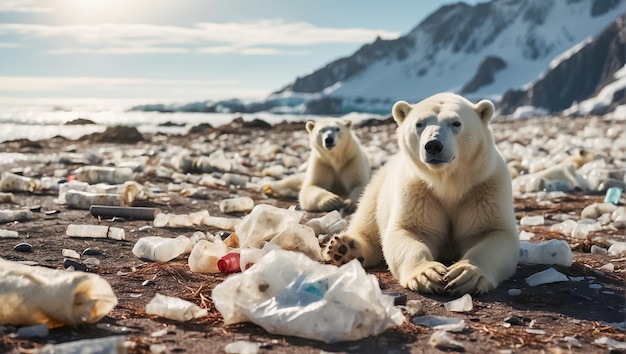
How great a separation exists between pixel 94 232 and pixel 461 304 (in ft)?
8.35

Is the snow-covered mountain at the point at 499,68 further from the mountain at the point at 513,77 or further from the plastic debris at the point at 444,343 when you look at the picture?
the plastic debris at the point at 444,343

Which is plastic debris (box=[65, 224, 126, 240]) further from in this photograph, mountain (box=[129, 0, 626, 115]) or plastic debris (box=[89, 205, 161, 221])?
mountain (box=[129, 0, 626, 115])

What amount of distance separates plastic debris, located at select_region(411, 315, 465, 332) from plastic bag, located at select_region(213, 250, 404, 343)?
12 centimetres

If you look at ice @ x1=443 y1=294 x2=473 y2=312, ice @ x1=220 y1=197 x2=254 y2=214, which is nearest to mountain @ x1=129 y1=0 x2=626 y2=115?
ice @ x1=220 y1=197 x2=254 y2=214

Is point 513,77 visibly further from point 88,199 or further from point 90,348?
point 90,348

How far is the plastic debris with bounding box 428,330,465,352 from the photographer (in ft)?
7.98

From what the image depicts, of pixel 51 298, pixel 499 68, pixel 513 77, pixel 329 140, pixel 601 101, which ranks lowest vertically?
pixel 601 101

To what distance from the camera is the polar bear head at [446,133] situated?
3527 mm

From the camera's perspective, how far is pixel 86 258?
3867 mm

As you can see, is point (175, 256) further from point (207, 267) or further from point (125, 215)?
point (125, 215)

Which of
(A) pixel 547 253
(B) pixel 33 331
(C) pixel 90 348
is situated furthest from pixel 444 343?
(A) pixel 547 253

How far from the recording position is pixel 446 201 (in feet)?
12.5

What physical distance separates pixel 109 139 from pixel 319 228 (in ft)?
41.4

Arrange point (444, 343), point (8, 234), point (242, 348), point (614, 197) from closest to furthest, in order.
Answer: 1. point (242, 348)
2. point (444, 343)
3. point (8, 234)
4. point (614, 197)
